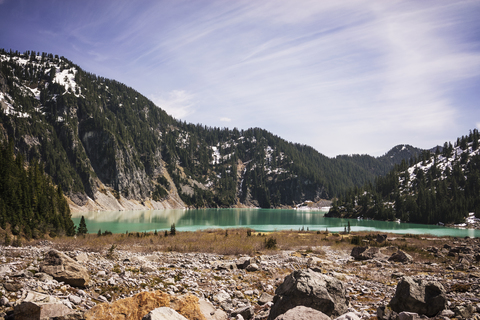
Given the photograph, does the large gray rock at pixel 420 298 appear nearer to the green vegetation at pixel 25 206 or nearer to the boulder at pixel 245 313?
the boulder at pixel 245 313

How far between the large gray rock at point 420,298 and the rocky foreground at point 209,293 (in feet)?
0.10

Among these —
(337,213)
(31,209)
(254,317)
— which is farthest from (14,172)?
(337,213)

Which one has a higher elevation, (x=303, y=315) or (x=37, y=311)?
(x=303, y=315)

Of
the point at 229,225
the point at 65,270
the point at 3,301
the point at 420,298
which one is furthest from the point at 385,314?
the point at 229,225

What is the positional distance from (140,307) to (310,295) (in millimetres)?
5104

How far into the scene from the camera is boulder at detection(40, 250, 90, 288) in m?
10.1

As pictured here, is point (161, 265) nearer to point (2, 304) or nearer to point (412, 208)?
point (2, 304)

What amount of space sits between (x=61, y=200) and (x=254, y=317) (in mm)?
47923

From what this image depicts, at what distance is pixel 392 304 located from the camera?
10.0 meters

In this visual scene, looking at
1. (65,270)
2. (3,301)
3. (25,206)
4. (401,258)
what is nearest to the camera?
(3,301)

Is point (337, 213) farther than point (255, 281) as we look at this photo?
Yes

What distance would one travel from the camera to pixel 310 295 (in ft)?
28.3

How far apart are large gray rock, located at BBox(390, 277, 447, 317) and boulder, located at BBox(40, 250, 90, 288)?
1166cm

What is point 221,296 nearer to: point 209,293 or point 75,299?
point 209,293
